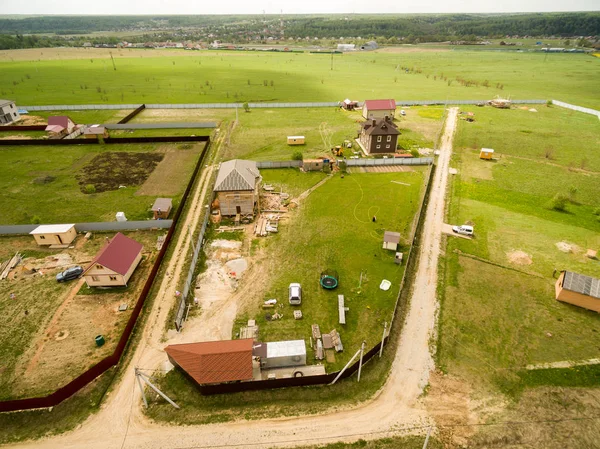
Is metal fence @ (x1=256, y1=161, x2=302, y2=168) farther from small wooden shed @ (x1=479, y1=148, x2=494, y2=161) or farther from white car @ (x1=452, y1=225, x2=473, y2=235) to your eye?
small wooden shed @ (x1=479, y1=148, x2=494, y2=161)

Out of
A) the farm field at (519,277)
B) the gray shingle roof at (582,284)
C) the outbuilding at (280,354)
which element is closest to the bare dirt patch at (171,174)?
the outbuilding at (280,354)

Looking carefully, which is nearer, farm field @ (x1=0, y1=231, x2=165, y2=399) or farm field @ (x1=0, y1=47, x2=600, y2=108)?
farm field @ (x1=0, y1=231, x2=165, y2=399)

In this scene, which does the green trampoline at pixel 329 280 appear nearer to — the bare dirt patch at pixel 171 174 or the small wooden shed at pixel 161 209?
the small wooden shed at pixel 161 209

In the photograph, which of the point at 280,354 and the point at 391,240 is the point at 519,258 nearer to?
the point at 391,240

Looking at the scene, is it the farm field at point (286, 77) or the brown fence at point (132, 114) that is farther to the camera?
the farm field at point (286, 77)

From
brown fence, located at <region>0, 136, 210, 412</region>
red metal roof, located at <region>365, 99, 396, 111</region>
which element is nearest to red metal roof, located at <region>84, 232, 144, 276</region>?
brown fence, located at <region>0, 136, 210, 412</region>

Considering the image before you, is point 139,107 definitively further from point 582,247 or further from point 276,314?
point 582,247

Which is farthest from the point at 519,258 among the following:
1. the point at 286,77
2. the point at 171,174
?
the point at 286,77
